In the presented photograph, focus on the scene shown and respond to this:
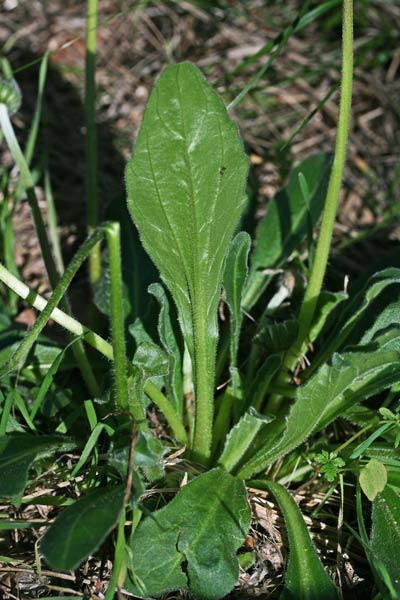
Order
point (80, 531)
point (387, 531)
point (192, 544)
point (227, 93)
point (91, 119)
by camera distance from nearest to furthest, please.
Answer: point (80, 531) → point (192, 544) → point (387, 531) → point (91, 119) → point (227, 93)

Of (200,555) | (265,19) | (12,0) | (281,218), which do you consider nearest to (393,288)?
(281,218)

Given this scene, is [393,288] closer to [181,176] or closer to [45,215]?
[181,176]

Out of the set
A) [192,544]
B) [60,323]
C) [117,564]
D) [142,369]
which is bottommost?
[192,544]

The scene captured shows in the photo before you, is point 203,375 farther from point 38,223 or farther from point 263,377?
point 38,223

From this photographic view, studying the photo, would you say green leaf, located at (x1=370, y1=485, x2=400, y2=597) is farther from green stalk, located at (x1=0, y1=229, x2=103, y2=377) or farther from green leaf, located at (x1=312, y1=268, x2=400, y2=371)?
green stalk, located at (x1=0, y1=229, x2=103, y2=377)

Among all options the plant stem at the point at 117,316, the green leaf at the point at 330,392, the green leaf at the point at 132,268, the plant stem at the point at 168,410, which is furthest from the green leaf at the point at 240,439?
the green leaf at the point at 132,268

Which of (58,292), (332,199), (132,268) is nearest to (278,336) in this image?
(332,199)
